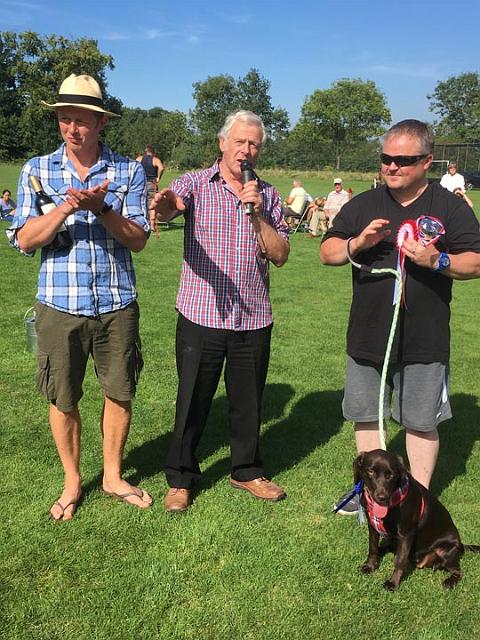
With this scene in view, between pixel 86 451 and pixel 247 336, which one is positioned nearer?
pixel 247 336

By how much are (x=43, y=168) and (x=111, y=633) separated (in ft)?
7.21

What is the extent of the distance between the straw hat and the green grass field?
7.28ft

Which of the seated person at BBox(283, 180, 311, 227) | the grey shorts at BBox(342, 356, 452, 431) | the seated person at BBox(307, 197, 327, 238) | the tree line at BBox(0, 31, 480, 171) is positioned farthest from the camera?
the tree line at BBox(0, 31, 480, 171)

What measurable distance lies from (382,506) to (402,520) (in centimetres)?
14

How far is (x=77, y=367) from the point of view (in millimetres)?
3133

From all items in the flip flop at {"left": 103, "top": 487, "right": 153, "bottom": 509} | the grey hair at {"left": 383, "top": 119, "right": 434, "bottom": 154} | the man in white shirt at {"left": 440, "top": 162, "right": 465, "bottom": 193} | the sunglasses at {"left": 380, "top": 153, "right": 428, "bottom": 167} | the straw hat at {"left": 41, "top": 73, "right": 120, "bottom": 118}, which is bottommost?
the flip flop at {"left": 103, "top": 487, "right": 153, "bottom": 509}

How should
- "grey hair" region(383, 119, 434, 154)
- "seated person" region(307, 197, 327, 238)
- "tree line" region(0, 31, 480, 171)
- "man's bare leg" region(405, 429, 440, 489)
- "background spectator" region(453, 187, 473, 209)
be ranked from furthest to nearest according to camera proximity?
"tree line" region(0, 31, 480, 171) < "seated person" region(307, 197, 327, 238) < "background spectator" region(453, 187, 473, 209) < "man's bare leg" region(405, 429, 440, 489) < "grey hair" region(383, 119, 434, 154)

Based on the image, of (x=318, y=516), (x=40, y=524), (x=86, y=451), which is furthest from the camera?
(x=86, y=451)

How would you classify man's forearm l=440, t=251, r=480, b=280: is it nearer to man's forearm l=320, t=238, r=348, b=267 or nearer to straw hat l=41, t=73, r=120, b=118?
man's forearm l=320, t=238, r=348, b=267

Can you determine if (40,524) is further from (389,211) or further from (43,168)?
(389,211)

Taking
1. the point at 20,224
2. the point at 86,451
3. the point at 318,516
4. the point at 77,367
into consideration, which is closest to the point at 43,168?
the point at 20,224

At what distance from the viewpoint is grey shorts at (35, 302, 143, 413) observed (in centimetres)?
302

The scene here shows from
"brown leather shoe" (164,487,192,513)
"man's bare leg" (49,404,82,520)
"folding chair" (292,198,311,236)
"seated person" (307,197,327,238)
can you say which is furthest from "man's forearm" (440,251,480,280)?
"folding chair" (292,198,311,236)

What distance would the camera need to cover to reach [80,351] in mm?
3111
